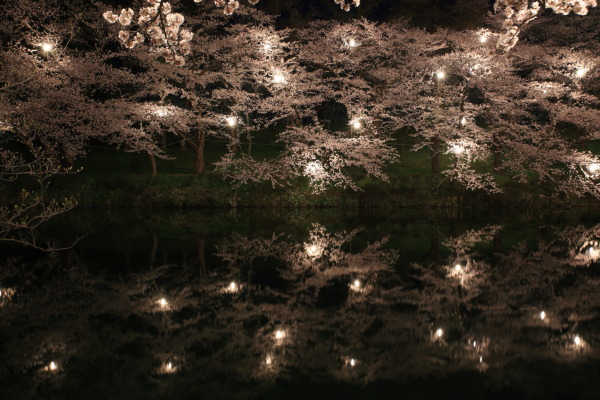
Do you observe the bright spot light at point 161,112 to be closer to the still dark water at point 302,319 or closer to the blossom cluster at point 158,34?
the still dark water at point 302,319

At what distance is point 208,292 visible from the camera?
12.3m

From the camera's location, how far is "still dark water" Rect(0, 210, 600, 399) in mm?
7434

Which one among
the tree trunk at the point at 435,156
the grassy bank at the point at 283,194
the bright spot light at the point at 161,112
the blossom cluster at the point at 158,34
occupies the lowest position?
the grassy bank at the point at 283,194

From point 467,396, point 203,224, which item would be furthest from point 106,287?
point 203,224

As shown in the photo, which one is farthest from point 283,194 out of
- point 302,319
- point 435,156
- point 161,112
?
point 302,319

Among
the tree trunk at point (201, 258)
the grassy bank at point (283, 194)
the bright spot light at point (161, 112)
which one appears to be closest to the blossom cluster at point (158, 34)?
the tree trunk at point (201, 258)

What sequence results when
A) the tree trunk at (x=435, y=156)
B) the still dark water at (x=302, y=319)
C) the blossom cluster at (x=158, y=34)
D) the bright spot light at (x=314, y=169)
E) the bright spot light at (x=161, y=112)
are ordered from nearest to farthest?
1. the still dark water at (x=302, y=319)
2. the blossom cluster at (x=158, y=34)
3. the bright spot light at (x=314, y=169)
4. the bright spot light at (x=161, y=112)
5. the tree trunk at (x=435, y=156)

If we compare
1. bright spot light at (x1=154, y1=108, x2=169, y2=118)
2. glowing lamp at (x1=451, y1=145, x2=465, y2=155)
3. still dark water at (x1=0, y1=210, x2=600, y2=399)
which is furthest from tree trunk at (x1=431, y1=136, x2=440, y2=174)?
bright spot light at (x1=154, y1=108, x2=169, y2=118)

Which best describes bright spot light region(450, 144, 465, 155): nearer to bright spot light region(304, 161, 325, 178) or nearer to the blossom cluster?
bright spot light region(304, 161, 325, 178)

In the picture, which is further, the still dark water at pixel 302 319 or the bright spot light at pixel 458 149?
the bright spot light at pixel 458 149

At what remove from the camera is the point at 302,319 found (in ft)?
34.0

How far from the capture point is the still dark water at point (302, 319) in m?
7.43

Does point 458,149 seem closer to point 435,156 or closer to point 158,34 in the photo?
point 435,156

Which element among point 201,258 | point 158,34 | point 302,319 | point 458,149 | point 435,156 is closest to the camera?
point 158,34
